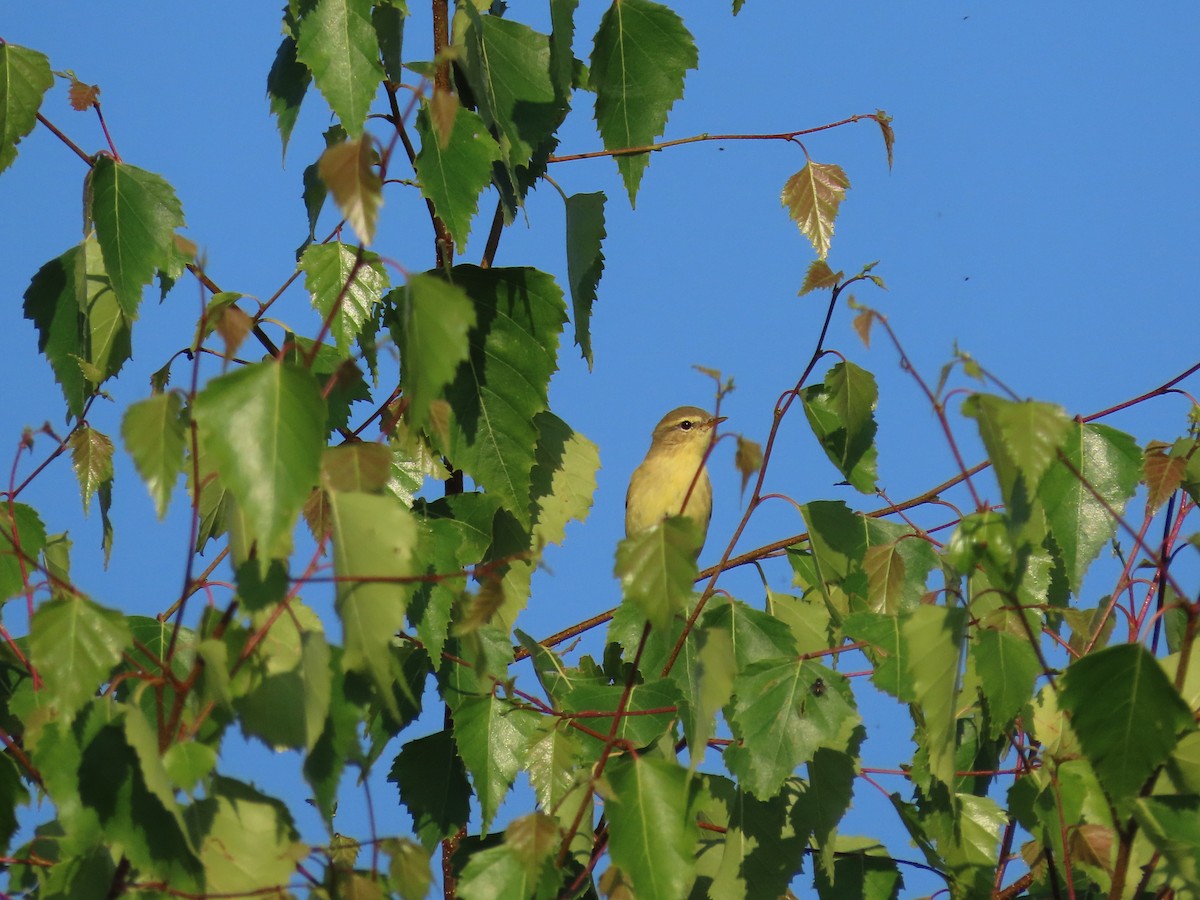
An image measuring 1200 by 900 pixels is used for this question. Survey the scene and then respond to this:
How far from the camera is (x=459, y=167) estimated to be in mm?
3211

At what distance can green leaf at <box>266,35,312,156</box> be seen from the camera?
3.73m

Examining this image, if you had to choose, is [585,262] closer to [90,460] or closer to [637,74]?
[637,74]

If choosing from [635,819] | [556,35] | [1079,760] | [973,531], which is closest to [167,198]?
[556,35]

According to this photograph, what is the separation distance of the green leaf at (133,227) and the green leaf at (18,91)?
24 cm

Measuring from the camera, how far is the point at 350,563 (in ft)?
6.17

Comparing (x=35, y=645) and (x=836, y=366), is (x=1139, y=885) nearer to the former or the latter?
(x=836, y=366)

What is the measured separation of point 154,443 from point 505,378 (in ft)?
4.68

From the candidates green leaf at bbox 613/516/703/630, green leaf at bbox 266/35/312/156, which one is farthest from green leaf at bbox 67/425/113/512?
green leaf at bbox 613/516/703/630

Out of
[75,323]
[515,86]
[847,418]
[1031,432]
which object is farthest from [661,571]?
[75,323]

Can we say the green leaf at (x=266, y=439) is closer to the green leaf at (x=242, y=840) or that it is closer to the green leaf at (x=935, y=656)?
the green leaf at (x=242, y=840)

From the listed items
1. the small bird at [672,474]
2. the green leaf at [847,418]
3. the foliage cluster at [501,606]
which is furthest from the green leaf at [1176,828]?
the small bird at [672,474]

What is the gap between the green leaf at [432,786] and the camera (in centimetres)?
358

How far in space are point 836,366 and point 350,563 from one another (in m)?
1.91

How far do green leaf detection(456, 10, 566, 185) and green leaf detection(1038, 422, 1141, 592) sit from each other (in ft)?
4.89
